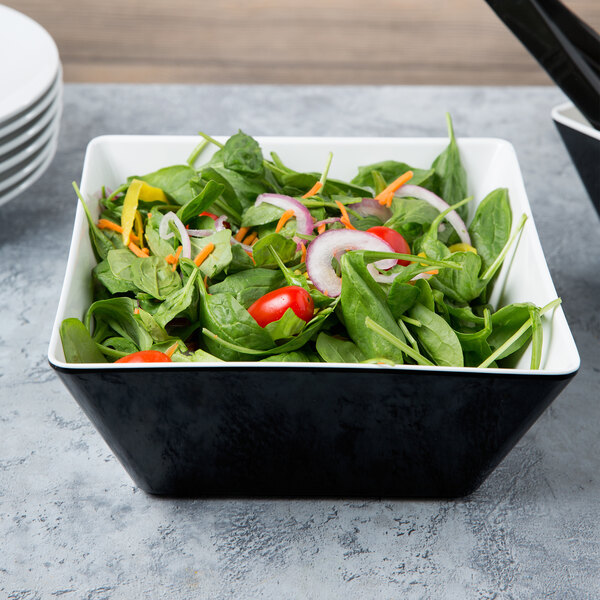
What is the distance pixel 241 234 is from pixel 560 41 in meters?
0.36

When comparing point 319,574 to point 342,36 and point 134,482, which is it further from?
point 342,36

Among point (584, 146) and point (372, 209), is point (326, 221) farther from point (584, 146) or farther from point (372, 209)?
point (584, 146)

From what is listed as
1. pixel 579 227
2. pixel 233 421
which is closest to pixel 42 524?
pixel 233 421

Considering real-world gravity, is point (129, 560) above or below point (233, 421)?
below

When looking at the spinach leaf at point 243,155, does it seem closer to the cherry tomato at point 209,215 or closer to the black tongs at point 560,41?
the cherry tomato at point 209,215

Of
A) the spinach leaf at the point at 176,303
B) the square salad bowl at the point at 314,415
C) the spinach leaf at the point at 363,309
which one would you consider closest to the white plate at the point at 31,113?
the square salad bowl at the point at 314,415

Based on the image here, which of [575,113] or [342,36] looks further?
[342,36]

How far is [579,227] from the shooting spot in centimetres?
95

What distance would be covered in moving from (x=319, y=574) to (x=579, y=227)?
0.59 metres

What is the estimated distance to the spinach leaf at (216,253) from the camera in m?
0.65

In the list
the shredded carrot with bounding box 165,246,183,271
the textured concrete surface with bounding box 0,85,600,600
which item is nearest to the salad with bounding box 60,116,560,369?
the shredded carrot with bounding box 165,246,183,271

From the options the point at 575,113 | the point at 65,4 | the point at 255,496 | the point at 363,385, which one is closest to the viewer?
the point at 363,385

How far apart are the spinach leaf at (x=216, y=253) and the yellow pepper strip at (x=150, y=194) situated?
0.09 meters

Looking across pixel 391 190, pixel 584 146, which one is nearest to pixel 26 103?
pixel 391 190
